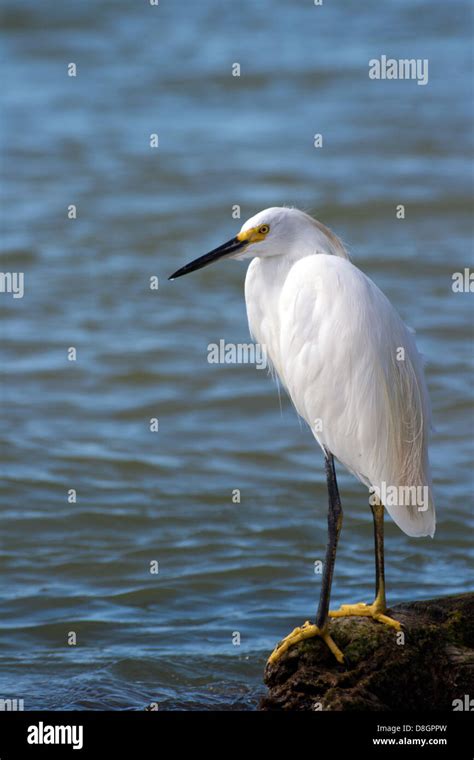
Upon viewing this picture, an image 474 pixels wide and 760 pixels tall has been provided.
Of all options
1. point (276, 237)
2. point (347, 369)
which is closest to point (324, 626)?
point (347, 369)

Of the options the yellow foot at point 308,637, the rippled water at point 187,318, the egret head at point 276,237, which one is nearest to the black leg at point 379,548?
the yellow foot at point 308,637

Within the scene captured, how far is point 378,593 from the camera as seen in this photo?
22.1ft

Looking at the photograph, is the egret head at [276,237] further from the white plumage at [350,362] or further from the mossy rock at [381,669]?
the mossy rock at [381,669]

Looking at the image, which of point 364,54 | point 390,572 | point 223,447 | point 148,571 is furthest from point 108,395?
point 364,54

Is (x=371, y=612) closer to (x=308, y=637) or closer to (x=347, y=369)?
(x=308, y=637)

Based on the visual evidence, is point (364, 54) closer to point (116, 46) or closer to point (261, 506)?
point (116, 46)

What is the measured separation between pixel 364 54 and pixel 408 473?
19.4 m

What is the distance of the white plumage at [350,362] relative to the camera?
6.71m

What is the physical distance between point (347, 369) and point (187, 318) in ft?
28.0

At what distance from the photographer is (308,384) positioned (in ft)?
22.9

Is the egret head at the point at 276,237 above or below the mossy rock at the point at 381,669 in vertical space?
above

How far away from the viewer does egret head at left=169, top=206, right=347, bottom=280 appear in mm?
6844

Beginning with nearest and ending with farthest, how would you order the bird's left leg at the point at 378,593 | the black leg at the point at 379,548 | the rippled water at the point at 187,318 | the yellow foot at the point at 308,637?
the yellow foot at the point at 308,637 < the bird's left leg at the point at 378,593 < the black leg at the point at 379,548 < the rippled water at the point at 187,318

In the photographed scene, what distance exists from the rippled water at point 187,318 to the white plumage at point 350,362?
1654mm
